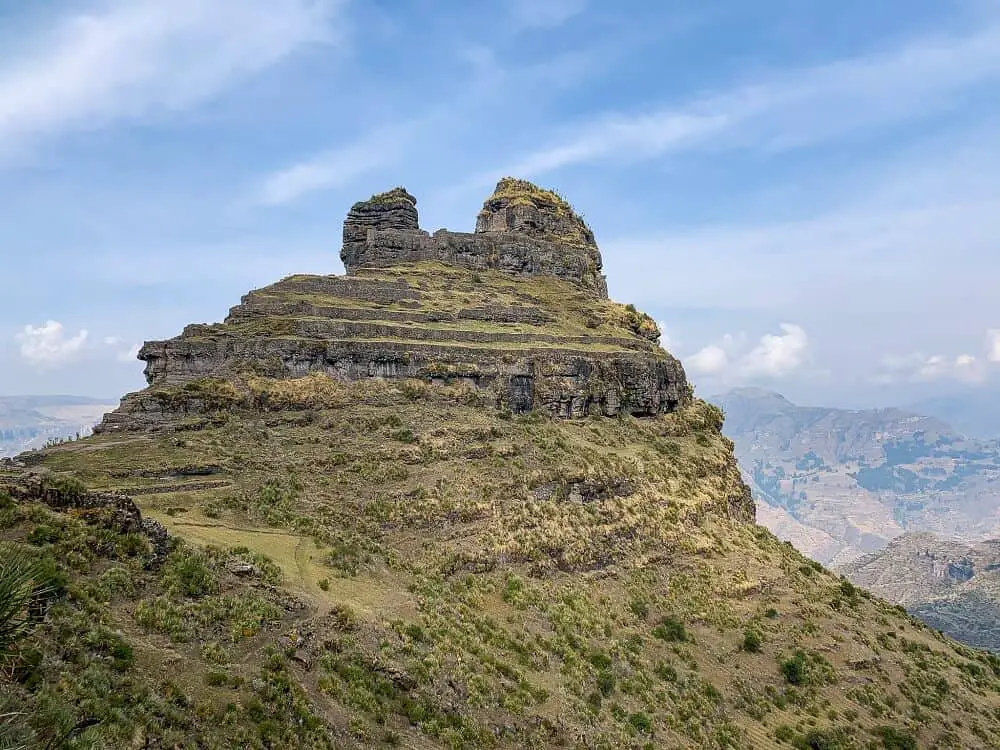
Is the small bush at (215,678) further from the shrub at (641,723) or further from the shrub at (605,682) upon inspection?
the shrub at (641,723)

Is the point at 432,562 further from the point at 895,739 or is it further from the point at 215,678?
the point at 895,739

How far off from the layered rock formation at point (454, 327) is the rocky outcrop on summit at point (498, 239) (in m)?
0.17

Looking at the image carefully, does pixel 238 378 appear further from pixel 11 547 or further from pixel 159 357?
pixel 11 547

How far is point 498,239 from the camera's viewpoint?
2906 inches

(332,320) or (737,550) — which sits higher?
(332,320)

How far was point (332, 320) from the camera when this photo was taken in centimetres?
4922

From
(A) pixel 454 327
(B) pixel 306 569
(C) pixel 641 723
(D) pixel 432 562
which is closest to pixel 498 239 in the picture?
(A) pixel 454 327

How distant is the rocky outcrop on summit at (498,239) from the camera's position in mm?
71688

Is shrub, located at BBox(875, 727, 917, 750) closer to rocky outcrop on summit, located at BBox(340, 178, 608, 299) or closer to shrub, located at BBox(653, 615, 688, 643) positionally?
shrub, located at BBox(653, 615, 688, 643)

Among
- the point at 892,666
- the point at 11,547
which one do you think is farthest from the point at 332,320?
the point at 892,666

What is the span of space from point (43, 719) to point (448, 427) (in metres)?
33.0

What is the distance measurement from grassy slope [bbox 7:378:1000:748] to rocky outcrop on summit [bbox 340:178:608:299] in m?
25.5

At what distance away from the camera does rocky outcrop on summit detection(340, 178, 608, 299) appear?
235ft

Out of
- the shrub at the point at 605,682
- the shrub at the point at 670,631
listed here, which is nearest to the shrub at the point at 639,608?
the shrub at the point at 670,631
